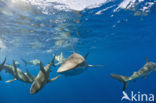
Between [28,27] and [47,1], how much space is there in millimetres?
7004

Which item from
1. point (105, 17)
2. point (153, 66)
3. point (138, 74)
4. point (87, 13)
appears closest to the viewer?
point (138, 74)

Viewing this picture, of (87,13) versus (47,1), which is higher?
(47,1)

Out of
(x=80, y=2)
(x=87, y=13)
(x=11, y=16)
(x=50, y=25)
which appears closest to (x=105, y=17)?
(x=87, y=13)

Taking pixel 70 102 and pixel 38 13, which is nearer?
pixel 38 13

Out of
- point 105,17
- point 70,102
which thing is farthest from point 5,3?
point 70,102

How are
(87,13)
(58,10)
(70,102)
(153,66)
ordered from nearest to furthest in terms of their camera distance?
(153,66), (58,10), (87,13), (70,102)

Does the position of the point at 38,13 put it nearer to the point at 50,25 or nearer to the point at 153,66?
the point at 50,25

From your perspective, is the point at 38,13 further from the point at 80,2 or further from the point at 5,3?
the point at 80,2

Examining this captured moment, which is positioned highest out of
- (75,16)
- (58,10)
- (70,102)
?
(58,10)

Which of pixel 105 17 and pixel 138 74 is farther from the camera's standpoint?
pixel 105 17

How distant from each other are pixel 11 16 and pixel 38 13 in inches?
118

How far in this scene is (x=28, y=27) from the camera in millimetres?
16484

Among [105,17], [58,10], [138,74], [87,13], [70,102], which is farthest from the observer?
[70,102]

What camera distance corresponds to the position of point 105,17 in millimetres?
15727
